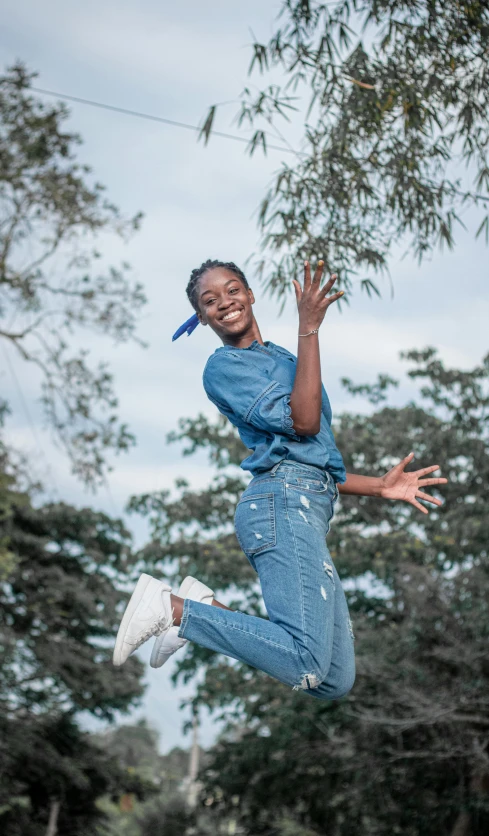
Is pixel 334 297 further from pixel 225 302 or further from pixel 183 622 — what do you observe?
pixel 183 622

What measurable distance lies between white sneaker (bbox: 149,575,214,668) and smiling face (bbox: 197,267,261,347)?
788 millimetres

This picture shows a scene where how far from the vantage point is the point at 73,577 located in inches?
602

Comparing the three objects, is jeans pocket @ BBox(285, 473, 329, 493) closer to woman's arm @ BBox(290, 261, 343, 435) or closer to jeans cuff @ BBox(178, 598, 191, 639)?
woman's arm @ BBox(290, 261, 343, 435)

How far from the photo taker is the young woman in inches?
108

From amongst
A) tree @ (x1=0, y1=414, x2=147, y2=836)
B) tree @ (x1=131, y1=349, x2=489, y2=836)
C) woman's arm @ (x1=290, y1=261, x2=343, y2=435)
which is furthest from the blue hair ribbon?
tree @ (x1=0, y1=414, x2=147, y2=836)

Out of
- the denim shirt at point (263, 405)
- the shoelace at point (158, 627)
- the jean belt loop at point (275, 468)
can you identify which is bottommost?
the shoelace at point (158, 627)

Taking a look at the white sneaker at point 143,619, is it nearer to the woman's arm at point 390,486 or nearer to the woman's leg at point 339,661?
the woman's leg at point 339,661

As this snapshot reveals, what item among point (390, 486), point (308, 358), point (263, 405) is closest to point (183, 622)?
point (263, 405)

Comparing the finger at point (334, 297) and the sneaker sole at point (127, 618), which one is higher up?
the finger at point (334, 297)

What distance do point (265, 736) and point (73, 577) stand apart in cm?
374

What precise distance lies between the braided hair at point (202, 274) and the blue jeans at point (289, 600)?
62cm

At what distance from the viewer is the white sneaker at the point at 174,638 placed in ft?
9.47

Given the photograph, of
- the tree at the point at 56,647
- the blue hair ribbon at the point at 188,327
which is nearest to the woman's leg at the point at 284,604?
the blue hair ribbon at the point at 188,327

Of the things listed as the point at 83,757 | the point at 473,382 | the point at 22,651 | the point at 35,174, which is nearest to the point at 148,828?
the point at 83,757
